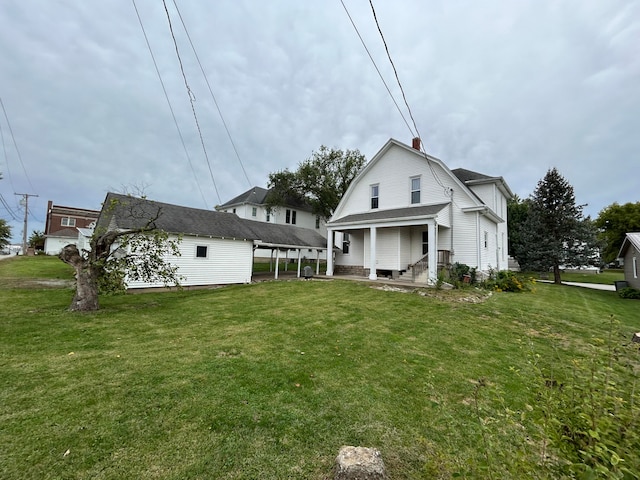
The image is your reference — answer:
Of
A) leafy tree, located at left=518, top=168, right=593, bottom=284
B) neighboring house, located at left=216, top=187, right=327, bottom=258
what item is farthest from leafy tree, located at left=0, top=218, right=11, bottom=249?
leafy tree, located at left=518, top=168, right=593, bottom=284

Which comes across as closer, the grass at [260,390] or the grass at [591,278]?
the grass at [260,390]

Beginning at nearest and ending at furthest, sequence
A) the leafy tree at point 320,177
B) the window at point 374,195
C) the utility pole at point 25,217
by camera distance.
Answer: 1. the window at point 374,195
2. the leafy tree at point 320,177
3. the utility pole at point 25,217

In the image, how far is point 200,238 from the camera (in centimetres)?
1498

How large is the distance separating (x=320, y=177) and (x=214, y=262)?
1834cm

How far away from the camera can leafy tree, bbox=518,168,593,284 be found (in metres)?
18.0

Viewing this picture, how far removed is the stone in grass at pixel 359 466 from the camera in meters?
2.19

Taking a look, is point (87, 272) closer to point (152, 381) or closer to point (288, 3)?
point (152, 381)

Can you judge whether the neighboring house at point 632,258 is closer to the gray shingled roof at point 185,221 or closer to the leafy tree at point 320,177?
the gray shingled roof at point 185,221

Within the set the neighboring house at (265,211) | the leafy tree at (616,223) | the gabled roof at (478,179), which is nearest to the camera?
the gabled roof at (478,179)

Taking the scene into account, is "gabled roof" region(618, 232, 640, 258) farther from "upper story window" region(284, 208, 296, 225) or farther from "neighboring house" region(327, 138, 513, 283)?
"upper story window" region(284, 208, 296, 225)

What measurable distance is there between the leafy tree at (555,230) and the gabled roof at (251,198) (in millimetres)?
25271

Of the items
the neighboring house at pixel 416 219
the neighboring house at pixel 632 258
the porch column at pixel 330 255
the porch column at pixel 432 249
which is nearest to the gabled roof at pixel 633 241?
the neighboring house at pixel 632 258

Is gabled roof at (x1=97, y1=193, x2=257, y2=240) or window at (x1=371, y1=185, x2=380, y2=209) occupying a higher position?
window at (x1=371, y1=185, x2=380, y2=209)

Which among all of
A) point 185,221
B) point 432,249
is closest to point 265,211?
point 185,221
